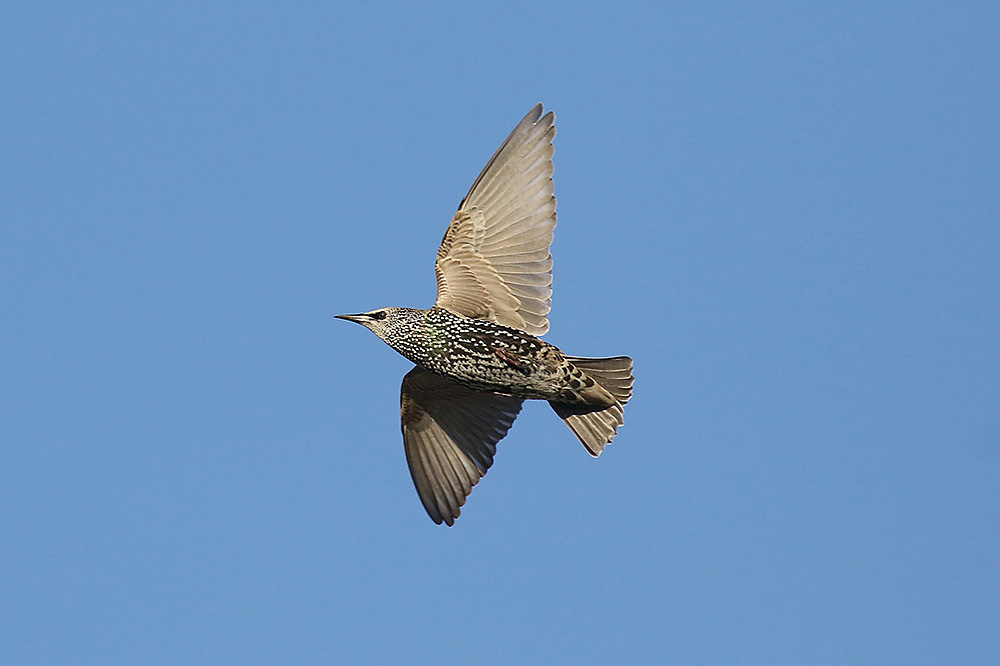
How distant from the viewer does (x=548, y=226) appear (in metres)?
14.5

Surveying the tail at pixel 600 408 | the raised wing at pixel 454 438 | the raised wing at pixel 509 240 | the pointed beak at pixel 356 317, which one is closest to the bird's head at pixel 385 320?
the pointed beak at pixel 356 317

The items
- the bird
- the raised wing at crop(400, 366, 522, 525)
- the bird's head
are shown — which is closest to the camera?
the bird

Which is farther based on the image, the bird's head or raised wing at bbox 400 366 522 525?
raised wing at bbox 400 366 522 525

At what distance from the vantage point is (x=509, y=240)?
1464 centimetres

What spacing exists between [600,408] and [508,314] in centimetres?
127

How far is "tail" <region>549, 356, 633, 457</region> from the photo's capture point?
1431cm

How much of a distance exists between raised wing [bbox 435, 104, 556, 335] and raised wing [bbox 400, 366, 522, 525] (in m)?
1.14

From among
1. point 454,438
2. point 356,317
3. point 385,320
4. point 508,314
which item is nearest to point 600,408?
point 508,314

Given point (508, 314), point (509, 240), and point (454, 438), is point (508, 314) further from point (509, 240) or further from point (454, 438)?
point (454, 438)

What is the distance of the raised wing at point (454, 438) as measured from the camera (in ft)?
50.6

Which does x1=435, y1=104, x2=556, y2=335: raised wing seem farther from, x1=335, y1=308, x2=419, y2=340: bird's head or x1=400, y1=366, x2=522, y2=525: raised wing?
x1=400, y1=366, x2=522, y2=525: raised wing

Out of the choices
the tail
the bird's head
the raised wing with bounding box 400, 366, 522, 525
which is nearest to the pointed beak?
the bird's head

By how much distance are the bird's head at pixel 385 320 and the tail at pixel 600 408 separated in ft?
5.34

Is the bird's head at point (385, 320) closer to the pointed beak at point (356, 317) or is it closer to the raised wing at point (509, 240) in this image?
the pointed beak at point (356, 317)
